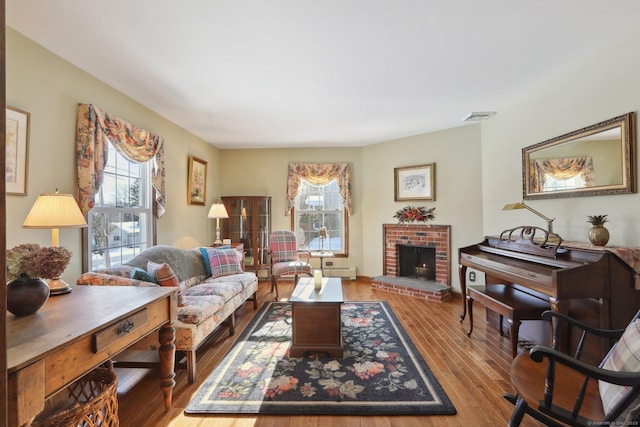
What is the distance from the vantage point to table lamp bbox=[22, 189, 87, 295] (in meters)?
1.62

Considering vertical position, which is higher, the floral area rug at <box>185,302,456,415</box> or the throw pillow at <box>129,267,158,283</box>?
the throw pillow at <box>129,267,158,283</box>

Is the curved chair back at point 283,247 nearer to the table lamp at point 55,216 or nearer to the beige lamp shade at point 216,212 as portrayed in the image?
the beige lamp shade at point 216,212

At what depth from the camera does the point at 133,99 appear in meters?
3.00

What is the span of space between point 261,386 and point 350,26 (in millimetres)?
2632

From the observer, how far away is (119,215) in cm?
294

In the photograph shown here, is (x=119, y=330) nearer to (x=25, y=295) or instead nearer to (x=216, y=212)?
(x=25, y=295)

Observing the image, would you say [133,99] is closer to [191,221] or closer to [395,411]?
[191,221]

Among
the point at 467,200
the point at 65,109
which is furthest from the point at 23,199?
the point at 467,200

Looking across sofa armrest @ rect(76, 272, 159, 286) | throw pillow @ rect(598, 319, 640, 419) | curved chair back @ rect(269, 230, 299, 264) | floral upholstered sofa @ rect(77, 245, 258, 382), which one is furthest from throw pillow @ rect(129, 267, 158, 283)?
throw pillow @ rect(598, 319, 640, 419)

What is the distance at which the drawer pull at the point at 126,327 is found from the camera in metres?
1.27

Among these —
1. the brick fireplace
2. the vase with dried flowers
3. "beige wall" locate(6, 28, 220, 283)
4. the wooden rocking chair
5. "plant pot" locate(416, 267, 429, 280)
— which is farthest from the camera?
"plant pot" locate(416, 267, 429, 280)

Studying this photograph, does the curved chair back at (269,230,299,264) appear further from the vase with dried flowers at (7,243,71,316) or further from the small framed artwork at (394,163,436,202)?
the vase with dried flowers at (7,243,71,316)

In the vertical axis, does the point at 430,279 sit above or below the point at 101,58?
below

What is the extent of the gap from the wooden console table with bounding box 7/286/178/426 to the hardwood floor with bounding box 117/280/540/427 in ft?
0.67
